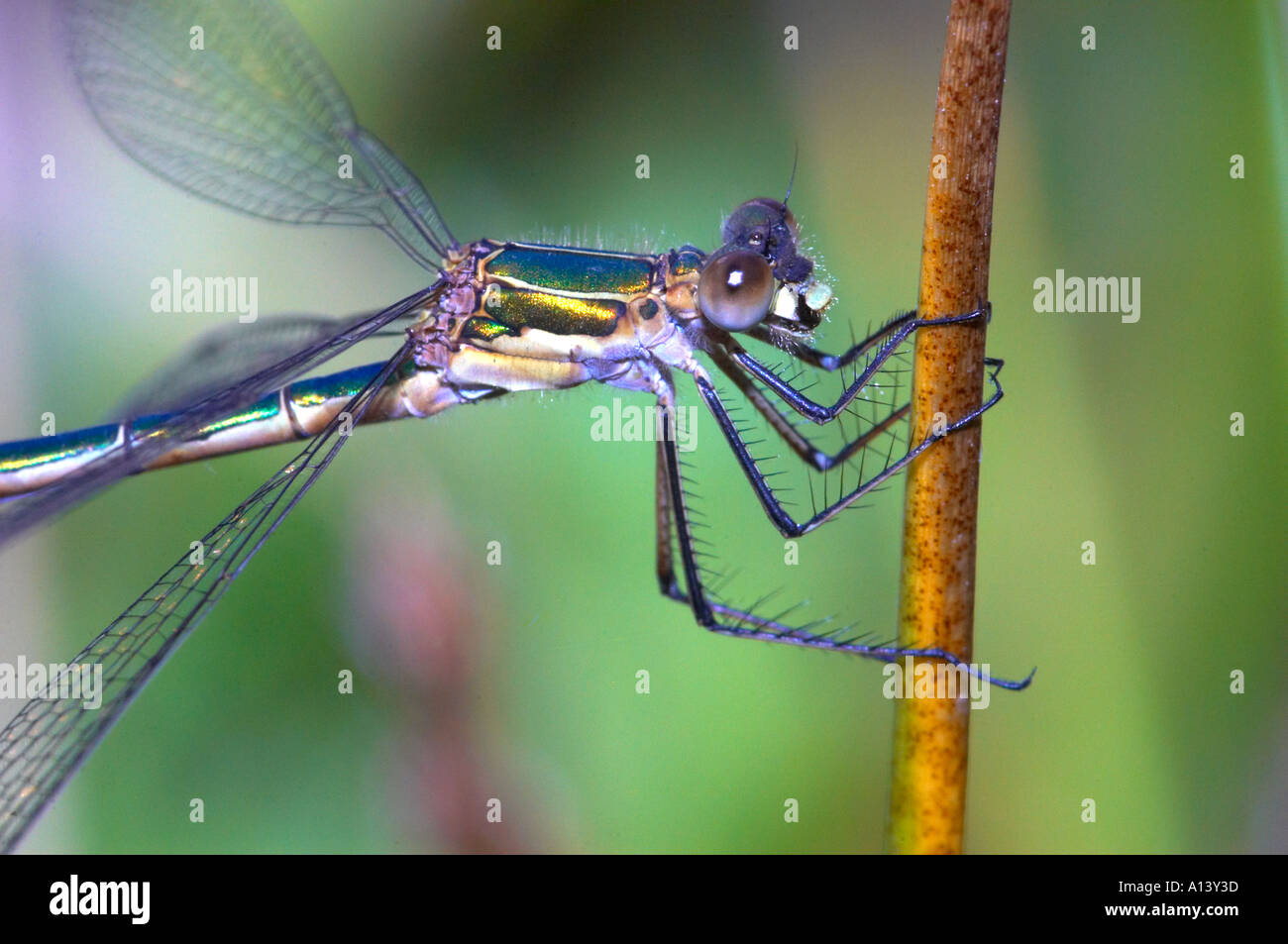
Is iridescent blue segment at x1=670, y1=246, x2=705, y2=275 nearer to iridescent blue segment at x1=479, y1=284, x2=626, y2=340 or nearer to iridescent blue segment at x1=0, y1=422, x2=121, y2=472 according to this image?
iridescent blue segment at x1=479, y1=284, x2=626, y2=340

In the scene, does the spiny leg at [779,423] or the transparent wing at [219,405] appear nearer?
the transparent wing at [219,405]

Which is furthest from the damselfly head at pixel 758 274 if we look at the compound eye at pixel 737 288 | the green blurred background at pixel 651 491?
the green blurred background at pixel 651 491

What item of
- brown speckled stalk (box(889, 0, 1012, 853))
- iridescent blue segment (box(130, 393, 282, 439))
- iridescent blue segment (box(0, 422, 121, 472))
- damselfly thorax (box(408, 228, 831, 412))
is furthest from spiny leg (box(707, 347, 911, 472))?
iridescent blue segment (box(0, 422, 121, 472))

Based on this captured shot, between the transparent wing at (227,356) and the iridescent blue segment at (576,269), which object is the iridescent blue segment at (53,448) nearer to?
the transparent wing at (227,356)
